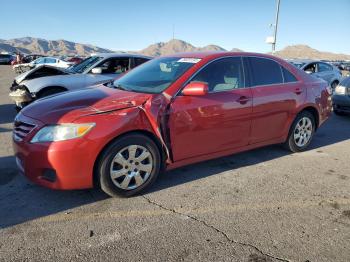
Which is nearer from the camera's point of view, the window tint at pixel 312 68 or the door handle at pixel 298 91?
the door handle at pixel 298 91

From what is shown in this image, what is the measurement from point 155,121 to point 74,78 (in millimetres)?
4786

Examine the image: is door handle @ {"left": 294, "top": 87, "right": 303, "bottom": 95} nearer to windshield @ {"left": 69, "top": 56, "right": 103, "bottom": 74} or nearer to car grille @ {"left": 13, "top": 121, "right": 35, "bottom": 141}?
car grille @ {"left": 13, "top": 121, "right": 35, "bottom": 141}

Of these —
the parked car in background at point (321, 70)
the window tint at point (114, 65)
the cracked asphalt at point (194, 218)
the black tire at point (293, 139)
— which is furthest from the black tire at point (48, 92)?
the parked car in background at point (321, 70)

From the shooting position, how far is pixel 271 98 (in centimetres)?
487

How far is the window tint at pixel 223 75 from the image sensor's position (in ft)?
14.0

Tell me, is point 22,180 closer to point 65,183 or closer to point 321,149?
point 65,183

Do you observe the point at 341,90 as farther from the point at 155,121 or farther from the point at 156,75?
the point at 155,121

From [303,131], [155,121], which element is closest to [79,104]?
[155,121]

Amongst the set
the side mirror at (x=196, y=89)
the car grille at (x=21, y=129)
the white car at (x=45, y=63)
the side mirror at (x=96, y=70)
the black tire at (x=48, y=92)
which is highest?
the side mirror at (x=196, y=89)

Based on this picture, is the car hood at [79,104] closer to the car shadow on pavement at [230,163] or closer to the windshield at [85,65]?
the car shadow on pavement at [230,163]

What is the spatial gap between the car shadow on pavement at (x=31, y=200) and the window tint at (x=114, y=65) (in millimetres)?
4699

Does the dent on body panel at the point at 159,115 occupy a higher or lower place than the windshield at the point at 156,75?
lower

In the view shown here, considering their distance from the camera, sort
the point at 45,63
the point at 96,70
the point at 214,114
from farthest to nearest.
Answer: the point at 45,63 → the point at 96,70 → the point at 214,114

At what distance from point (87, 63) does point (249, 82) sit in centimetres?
539
